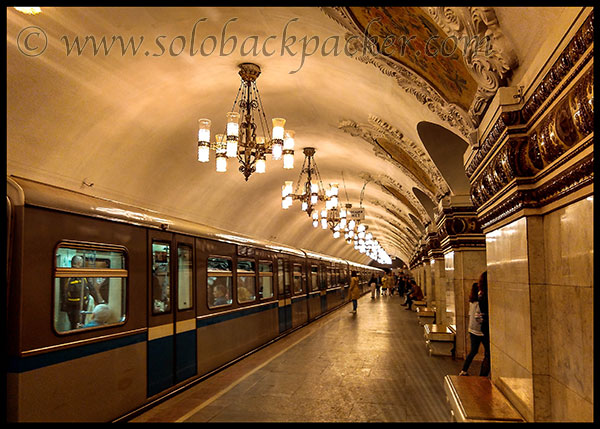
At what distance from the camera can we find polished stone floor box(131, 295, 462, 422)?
5.96m

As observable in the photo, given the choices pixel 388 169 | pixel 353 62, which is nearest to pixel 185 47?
pixel 353 62

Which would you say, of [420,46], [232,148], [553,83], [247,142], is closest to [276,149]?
[247,142]

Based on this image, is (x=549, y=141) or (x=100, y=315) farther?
(x=100, y=315)

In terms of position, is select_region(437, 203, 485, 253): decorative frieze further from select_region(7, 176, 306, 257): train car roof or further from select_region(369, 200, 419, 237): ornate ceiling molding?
select_region(369, 200, 419, 237): ornate ceiling molding

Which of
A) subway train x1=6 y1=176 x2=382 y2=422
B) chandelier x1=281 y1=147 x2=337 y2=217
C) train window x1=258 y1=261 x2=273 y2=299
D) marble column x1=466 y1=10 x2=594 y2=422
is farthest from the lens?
chandelier x1=281 y1=147 x2=337 y2=217

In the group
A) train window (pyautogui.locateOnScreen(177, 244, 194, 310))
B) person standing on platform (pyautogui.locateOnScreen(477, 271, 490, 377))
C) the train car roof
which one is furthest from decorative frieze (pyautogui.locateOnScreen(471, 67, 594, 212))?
train window (pyautogui.locateOnScreen(177, 244, 194, 310))

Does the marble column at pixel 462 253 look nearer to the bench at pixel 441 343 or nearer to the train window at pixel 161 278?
the bench at pixel 441 343

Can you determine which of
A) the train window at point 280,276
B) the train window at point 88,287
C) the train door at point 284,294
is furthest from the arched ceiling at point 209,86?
the train door at point 284,294

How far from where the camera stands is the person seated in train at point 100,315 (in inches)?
201

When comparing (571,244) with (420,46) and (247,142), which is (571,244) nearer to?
(420,46)

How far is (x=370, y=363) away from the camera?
930cm

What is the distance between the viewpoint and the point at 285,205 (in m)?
12.6

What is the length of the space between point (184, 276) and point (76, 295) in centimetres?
245

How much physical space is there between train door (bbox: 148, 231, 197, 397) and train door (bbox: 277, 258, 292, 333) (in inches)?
209
